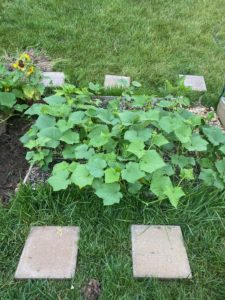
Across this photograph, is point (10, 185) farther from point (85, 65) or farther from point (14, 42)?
point (14, 42)

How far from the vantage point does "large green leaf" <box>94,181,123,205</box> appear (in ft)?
6.08

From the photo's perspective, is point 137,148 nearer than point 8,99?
Yes

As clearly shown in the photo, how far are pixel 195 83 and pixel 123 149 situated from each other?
1387 mm

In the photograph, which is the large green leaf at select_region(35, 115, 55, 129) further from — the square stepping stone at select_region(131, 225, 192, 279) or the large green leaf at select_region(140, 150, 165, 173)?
the square stepping stone at select_region(131, 225, 192, 279)

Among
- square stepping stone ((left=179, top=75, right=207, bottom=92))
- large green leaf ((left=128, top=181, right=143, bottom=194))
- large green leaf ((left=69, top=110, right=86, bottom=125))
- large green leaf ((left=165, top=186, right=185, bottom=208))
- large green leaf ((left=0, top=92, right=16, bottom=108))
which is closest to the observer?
large green leaf ((left=165, top=186, right=185, bottom=208))

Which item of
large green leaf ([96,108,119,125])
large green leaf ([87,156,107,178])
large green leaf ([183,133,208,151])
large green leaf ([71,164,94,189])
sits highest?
large green leaf ([96,108,119,125])

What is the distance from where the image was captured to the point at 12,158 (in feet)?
7.73

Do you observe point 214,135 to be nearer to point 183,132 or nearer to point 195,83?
point 183,132

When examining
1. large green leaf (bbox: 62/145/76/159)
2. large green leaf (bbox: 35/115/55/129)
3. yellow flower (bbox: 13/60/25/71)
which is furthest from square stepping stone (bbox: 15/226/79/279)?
yellow flower (bbox: 13/60/25/71)

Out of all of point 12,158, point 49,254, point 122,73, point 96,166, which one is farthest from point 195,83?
point 49,254

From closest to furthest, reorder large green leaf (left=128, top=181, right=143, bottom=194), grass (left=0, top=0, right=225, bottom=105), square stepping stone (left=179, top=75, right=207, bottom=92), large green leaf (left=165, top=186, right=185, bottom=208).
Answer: large green leaf (left=165, top=186, right=185, bottom=208) → large green leaf (left=128, top=181, right=143, bottom=194) → square stepping stone (left=179, top=75, right=207, bottom=92) → grass (left=0, top=0, right=225, bottom=105)

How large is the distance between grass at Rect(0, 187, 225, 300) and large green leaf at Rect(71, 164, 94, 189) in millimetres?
152

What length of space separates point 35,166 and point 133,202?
71 cm

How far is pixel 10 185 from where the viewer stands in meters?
2.20
